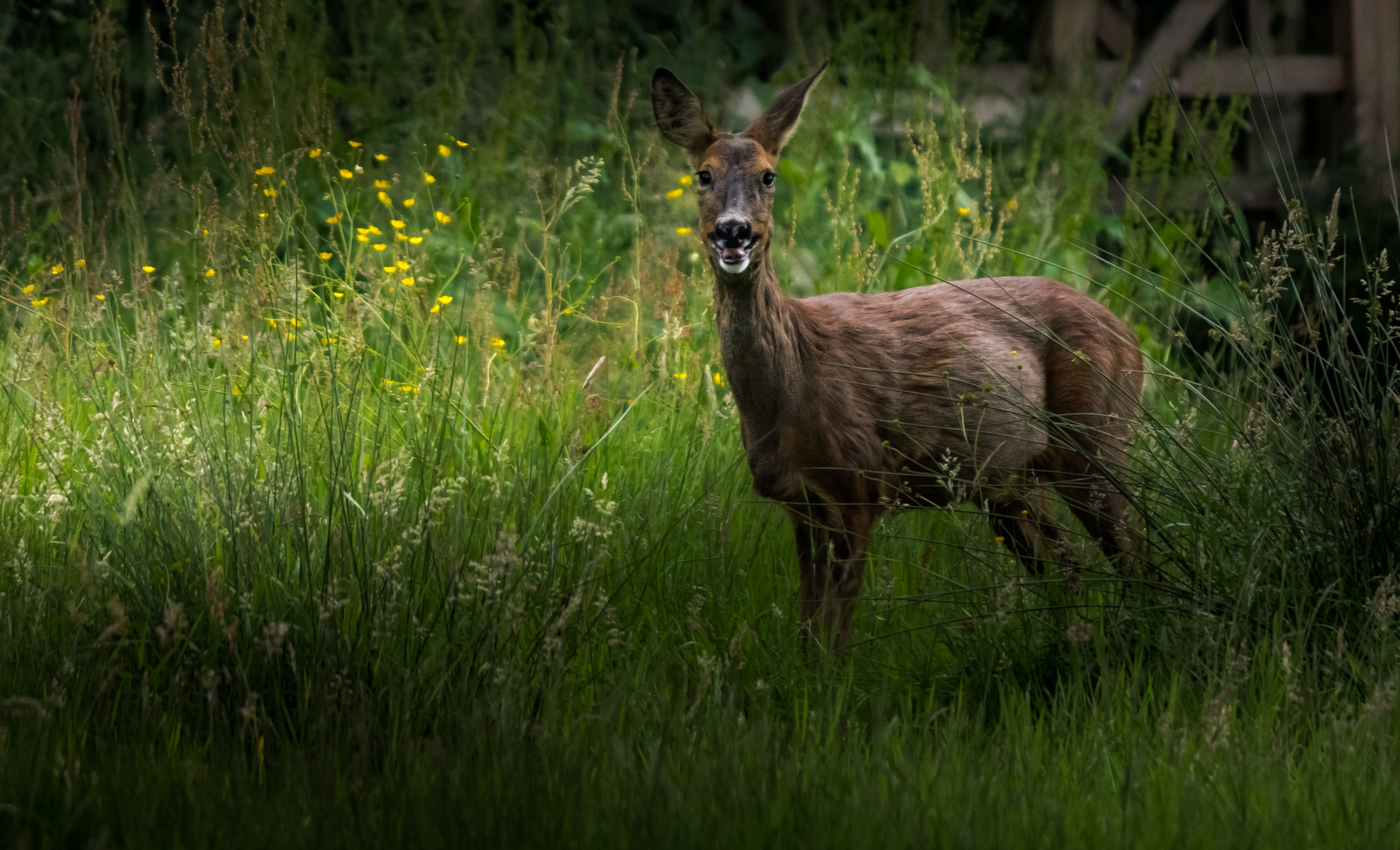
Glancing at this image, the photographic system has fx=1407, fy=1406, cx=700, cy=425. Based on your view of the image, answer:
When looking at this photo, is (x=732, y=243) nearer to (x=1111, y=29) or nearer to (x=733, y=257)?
(x=733, y=257)

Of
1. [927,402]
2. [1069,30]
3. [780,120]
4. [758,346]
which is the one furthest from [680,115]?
[1069,30]

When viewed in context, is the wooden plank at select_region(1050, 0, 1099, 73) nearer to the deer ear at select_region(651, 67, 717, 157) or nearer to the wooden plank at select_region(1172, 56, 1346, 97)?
the wooden plank at select_region(1172, 56, 1346, 97)

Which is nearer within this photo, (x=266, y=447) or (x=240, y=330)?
Answer: (x=266, y=447)

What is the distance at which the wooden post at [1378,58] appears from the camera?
29.7 ft

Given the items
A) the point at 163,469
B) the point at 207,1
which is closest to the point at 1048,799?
the point at 163,469

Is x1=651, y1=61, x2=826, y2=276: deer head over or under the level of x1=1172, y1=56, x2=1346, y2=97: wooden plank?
under

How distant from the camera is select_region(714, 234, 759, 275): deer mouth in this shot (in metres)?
4.04

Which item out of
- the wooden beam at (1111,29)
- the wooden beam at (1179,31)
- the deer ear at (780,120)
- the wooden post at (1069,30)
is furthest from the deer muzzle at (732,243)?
the wooden beam at (1111,29)

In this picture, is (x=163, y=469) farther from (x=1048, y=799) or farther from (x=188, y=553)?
(x=1048, y=799)

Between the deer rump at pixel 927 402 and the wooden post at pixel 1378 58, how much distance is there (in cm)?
525

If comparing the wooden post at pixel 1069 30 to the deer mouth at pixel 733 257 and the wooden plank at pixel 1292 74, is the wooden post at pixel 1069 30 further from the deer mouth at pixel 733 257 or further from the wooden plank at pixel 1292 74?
the deer mouth at pixel 733 257

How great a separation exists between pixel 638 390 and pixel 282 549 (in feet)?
7.54

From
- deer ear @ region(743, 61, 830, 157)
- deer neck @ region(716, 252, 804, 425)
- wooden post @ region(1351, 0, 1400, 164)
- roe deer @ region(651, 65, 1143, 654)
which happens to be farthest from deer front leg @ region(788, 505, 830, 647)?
wooden post @ region(1351, 0, 1400, 164)

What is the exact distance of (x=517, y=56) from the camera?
25.0 ft
